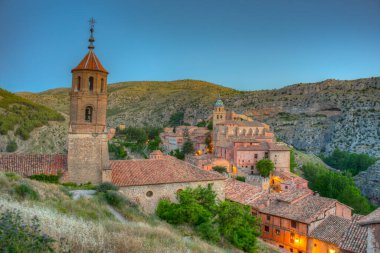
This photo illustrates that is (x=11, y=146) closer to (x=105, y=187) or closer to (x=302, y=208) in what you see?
(x=105, y=187)

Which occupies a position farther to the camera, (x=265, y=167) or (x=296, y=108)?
(x=296, y=108)

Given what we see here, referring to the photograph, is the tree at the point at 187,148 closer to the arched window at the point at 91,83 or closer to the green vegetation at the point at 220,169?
the green vegetation at the point at 220,169

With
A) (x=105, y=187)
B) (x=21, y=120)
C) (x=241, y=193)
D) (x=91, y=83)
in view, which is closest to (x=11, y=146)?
(x=21, y=120)

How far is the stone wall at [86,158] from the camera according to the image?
19.6m

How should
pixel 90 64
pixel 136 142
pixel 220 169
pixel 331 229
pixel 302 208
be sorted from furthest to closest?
pixel 136 142 < pixel 220 169 < pixel 302 208 < pixel 331 229 < pixel 90 64

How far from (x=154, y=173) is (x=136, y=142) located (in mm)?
49252

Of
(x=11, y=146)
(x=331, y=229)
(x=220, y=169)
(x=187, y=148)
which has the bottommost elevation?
(x=331, y=229)

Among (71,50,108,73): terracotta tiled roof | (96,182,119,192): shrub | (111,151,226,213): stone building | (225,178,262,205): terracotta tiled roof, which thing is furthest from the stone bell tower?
(225,178,262,205): terracotta tiled roof

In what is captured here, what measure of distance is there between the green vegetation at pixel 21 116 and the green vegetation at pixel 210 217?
1647 inches

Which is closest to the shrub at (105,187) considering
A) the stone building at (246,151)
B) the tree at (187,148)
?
the stone building at (246,151)

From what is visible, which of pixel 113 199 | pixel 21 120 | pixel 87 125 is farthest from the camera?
pixel 21 120

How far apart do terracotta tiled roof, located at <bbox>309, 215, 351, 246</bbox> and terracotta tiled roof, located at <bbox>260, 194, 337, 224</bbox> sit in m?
0.91

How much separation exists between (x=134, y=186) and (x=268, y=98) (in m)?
105

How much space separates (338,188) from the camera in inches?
1793
